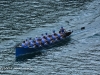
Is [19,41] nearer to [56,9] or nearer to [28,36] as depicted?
[28,36]

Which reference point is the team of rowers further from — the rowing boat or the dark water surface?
the dark water surface

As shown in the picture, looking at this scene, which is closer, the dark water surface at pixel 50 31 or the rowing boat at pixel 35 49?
the dark water surface at pixel 50 31

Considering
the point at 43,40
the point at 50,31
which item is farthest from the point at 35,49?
the point at 50,31

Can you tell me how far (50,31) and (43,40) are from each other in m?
6.62

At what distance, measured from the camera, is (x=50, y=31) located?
243 ft

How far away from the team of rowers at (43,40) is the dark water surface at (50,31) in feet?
5.87

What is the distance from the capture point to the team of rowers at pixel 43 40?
66569 millimetres

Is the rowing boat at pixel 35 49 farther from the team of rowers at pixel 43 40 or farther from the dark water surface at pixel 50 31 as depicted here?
the dark water surface at pixel 50 31

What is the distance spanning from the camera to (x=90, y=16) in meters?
80.9

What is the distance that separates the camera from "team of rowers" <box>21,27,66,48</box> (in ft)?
218

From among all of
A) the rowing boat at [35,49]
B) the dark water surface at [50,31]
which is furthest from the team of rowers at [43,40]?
the dark water surface at [50,31]

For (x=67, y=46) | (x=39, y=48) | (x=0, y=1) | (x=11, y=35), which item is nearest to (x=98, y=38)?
(x=67, y=46)

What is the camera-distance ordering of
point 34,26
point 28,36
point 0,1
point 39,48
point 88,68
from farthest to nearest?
point 0,1
point 34,26
point 28,36
point 39,48
point 88,68

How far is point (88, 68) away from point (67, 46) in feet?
24.9
